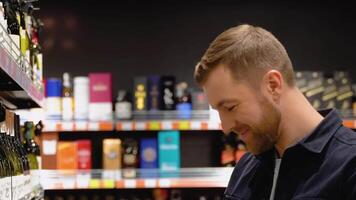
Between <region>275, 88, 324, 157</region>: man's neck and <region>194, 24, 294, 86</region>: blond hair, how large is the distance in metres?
0.06

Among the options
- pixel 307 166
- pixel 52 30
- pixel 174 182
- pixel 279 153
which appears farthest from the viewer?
pixel 52 30

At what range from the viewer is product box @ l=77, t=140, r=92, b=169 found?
4.26 m

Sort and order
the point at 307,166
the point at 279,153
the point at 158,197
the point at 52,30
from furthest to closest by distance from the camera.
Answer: the point at 52,30 < the point at 158,197 < the point at 279,153 < the point at 307,166

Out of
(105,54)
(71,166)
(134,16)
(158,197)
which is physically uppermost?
(134,16)

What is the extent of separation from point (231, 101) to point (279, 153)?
0.73ft

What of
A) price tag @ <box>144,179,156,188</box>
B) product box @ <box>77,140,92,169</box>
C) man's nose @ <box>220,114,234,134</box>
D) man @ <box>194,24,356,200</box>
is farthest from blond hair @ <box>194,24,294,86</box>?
product box @ <box>77,140,92,169</box>

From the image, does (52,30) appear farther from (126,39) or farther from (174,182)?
(174,182)

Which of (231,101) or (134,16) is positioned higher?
(134,16)

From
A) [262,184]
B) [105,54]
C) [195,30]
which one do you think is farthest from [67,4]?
[262,184]

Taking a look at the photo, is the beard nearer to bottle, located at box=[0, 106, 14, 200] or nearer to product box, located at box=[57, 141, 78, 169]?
bottle, located at box=[0, 106, 14, 200]

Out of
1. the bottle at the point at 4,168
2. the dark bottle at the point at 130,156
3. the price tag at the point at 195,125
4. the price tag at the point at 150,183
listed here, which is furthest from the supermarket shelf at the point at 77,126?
the bottle at the point at 4,168

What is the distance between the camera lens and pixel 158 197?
439 centimetres

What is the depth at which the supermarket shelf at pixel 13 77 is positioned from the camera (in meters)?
1.43

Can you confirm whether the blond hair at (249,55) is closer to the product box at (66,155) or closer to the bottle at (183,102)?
the bottle at (183,102)
